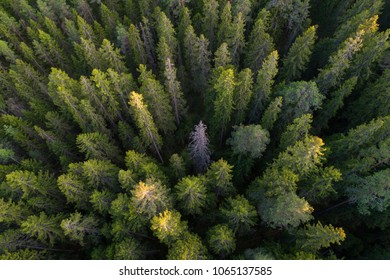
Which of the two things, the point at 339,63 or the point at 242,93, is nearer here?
the point at 242,93

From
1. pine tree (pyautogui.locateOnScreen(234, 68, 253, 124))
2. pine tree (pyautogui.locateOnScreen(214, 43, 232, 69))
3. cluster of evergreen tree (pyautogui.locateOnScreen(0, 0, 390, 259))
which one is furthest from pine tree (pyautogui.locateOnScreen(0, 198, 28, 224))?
pine tree (pyautogui.locateOnScreen(214, 43, 232, 69))

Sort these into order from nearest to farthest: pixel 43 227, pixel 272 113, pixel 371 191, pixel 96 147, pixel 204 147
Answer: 1. pixel 43 227
2. pixel 371 191
3. pixel 204 147
4. pixel 96 147
5. pixel 272 113

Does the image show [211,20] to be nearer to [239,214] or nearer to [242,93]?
[242,93]

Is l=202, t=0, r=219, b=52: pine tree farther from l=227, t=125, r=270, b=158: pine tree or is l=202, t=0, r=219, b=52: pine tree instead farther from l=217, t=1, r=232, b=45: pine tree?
l=227, t=125, r=270, b=158: pine tree

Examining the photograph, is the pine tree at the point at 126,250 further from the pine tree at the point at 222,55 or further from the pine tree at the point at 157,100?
the pine tree at the point at 222,55

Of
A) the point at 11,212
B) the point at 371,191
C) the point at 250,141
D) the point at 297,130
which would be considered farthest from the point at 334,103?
the point at 11,212

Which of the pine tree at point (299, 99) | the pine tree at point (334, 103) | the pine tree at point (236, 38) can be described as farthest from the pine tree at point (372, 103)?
the pine tree at point (236, 38)
